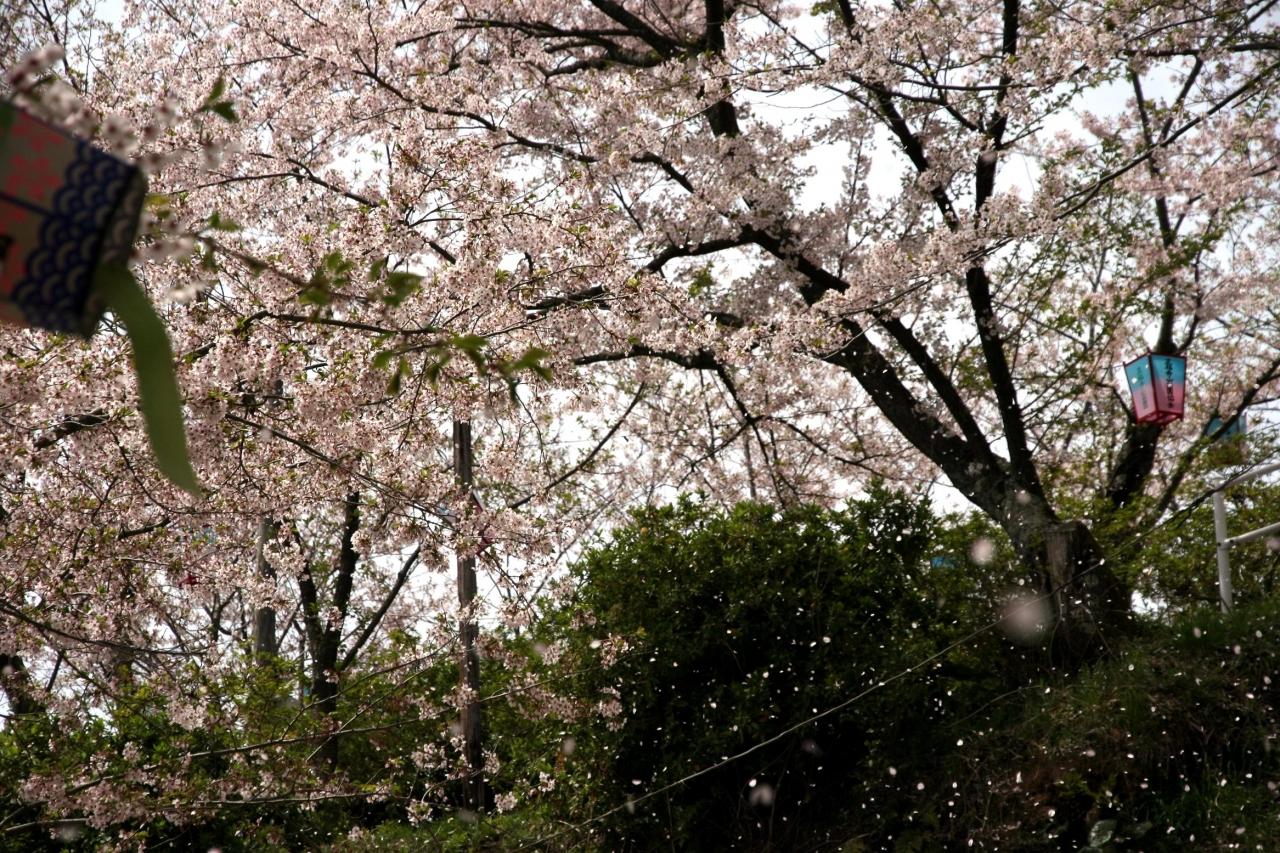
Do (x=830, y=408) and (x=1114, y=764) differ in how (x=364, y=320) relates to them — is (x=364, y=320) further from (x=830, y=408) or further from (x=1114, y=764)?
(x=830, y=408)

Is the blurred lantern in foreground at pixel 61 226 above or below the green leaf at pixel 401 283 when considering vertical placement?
below

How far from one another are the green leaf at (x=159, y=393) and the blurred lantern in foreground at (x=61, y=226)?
0.18ft

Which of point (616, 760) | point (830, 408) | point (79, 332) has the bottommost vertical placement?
point (616, 760)

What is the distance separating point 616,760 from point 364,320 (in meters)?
2.38

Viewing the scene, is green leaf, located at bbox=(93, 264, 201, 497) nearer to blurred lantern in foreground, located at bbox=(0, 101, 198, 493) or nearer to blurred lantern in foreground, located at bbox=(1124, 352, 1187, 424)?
blurred lantern in foreground, located at bbox=(0, 101, 198, 493)

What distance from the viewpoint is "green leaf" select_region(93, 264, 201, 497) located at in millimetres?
604

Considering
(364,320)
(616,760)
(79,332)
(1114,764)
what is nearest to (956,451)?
(1114,764)

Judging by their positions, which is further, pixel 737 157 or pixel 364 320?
pixel 737 157

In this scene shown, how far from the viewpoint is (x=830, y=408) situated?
8.98m

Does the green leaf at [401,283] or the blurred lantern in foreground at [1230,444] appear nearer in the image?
the green leaf at [401,283]

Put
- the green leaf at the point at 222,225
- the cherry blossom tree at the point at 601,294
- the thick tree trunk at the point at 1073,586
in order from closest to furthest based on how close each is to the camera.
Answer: the green leaf at the point at 222,225, the cherry blossom tree at the point at 601,294, the thick tree trunk at the point at 1073,586

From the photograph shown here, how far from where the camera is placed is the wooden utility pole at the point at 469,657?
5.27 metres

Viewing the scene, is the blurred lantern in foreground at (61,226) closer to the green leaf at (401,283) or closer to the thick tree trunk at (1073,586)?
the green leaf at (401,283)

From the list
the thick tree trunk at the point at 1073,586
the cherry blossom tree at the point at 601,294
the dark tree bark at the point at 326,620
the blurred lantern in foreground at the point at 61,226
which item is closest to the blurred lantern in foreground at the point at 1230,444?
the cherry blossom tree at the point at 601,294
